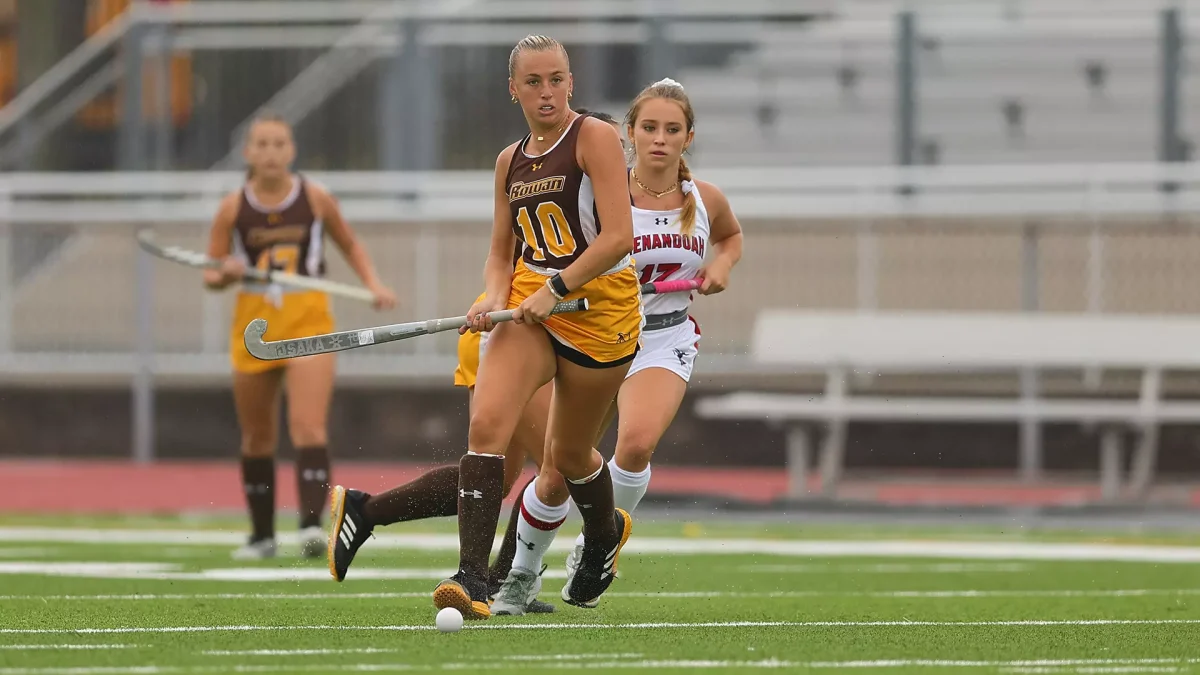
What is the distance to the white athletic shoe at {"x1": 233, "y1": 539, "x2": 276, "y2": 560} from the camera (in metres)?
10.8

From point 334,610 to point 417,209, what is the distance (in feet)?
34.9

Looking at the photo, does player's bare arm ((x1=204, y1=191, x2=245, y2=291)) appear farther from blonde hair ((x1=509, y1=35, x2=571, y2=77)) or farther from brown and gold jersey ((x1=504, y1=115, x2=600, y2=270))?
blonde hair ((x1=509, y1=35, x2=571, y2=77))

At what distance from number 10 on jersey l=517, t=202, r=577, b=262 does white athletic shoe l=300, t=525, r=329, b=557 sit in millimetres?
3707

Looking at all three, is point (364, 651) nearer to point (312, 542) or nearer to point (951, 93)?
point (312, 542)

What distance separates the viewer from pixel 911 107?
58.1ft

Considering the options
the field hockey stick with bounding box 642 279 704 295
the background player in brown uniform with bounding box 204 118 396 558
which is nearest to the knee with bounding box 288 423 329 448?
the background player in brown uniform with bounding box 204 118 396 558

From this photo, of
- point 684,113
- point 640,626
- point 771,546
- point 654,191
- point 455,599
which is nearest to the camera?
point 455,599

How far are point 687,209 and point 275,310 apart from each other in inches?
122

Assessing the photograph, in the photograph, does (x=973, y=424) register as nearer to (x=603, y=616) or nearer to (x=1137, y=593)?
(x=1137, y=593)

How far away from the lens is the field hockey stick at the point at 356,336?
710 cm

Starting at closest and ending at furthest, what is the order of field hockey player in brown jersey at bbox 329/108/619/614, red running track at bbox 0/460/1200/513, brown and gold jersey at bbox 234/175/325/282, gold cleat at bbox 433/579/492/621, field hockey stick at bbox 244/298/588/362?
gold cleat at bbox 433/579/492/621 < field hockey stick at bbox 244/298/588/362 < field hockey player in brown jersey at bbox 329/108/619/614 < brown and gold jersey at bbox 234/175/325/282 < red running track at bbox 0/460/1200/513

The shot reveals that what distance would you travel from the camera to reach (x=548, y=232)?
7.24 m

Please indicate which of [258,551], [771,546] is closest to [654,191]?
[258,551]

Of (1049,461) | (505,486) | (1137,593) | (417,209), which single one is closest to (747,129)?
(417,209)
